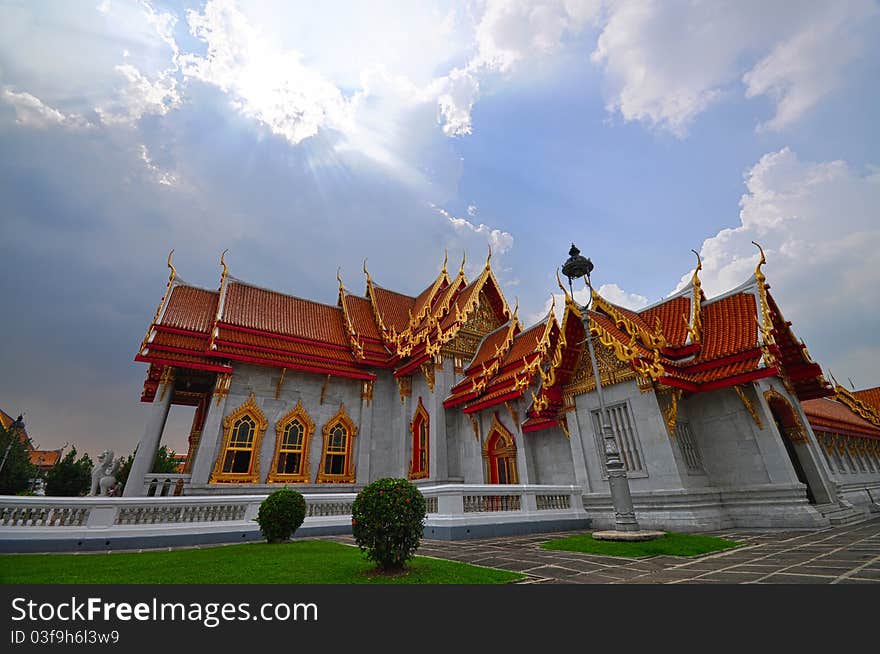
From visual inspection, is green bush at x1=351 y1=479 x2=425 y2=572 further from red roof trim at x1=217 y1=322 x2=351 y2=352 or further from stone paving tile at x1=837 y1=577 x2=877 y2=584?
red roof trim at x1=217 y1=322 x2=351 y2=352

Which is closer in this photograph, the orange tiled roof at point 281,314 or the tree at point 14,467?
the orange tiled roof at point 281,314

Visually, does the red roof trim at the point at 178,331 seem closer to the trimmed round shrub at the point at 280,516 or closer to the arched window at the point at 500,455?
the trimmed round shrub at the point at 280,516

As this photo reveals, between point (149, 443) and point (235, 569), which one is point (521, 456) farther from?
point (149, 443)

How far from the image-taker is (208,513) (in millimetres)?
9672

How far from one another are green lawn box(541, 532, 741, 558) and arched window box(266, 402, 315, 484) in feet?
37.8

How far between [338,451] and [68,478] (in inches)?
1089

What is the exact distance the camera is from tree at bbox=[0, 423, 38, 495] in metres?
26.4

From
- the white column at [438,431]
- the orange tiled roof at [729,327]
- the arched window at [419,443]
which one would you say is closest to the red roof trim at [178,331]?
the arched window at [419,443]

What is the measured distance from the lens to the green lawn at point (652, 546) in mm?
5809

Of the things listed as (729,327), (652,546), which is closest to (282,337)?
(652,546)

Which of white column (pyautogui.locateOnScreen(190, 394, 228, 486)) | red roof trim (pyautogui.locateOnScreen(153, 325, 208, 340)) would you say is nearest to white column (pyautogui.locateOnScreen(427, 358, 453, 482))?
white column (pyautogui.locateOnScreen(190, 394, 228, 486))

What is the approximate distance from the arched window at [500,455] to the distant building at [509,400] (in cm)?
7
